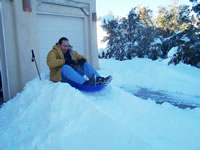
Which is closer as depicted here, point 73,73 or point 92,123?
point 92,123

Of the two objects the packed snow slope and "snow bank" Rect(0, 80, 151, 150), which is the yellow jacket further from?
"snow bank" Rect(0, 80, 151, 150)

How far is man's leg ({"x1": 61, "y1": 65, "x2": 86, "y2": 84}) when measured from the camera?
10.7 feet

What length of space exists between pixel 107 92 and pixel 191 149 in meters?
1.61

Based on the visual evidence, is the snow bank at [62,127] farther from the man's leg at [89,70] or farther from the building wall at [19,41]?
the building wall at [19,41]

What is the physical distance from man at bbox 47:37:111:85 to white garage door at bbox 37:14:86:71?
1523mm

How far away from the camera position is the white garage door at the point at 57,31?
16.9ft

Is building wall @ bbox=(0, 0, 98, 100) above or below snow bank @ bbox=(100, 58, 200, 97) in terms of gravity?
above

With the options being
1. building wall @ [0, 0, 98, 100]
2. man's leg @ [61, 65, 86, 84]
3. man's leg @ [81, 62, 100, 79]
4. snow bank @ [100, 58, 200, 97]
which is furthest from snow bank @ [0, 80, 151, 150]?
snow bank @ [100, 58, 200, 97]

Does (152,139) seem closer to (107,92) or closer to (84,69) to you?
(107,92)

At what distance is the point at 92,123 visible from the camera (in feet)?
7.34

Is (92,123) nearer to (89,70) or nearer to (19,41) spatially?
(89,70)

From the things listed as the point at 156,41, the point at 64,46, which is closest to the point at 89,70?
the point at 64,46

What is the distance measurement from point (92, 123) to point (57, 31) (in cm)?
390

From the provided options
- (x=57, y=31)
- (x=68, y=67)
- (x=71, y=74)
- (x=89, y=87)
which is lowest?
(x=89, y=87)
